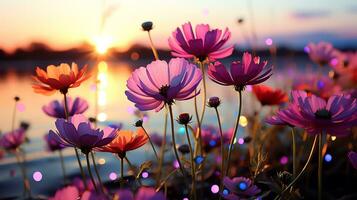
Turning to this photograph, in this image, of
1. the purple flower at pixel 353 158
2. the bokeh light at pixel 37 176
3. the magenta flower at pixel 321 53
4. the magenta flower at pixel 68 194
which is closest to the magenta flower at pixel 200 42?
the purple flower at pixel 353 158

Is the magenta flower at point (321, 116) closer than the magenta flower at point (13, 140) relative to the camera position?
Yes

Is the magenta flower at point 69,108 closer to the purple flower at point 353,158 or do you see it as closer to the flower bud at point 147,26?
the flower bud at point 147,26

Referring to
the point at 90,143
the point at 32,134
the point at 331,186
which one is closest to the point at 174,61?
the point at 90,143

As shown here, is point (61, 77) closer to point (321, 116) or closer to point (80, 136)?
point (80, 136)

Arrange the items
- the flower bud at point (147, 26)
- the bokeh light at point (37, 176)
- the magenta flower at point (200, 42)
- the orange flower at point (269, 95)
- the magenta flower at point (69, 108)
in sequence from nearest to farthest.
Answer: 1. the magenta flower at point (200, 42)
2. the flower bud at point (147, 26)
3. the magenta flower at point (69, 108)
4. the orange flower at point (269, 95)
5. the bokeh light at point (37, 176)

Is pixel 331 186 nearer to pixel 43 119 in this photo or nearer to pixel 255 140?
pixel 255 140

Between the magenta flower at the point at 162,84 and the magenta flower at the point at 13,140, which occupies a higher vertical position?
the magenta flower at the point at 162,84

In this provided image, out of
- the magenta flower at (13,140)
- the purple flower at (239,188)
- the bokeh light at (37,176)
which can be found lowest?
the bokeh light at (37,176)

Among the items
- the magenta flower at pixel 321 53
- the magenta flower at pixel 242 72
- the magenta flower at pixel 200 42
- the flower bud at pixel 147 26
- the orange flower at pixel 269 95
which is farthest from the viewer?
the magenta flower at pixel 321 53
